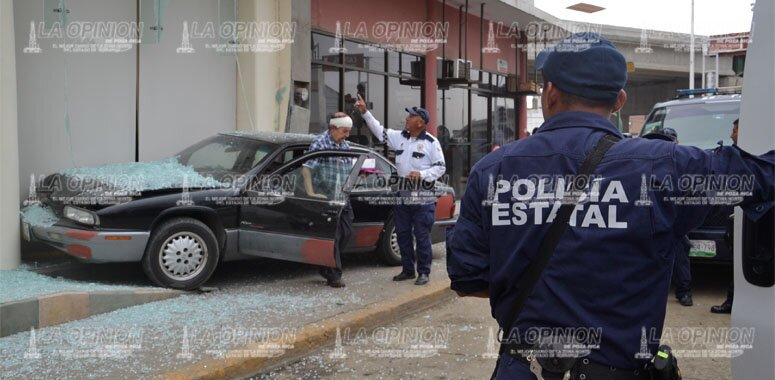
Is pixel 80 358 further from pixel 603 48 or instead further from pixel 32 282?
pixel 603 48

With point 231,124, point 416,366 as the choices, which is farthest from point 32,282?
point 231,124

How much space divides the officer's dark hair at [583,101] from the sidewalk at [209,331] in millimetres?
3302

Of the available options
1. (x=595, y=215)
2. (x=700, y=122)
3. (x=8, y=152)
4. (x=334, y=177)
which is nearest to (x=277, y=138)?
(x=334, y=177)

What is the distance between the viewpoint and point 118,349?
4.84 meters

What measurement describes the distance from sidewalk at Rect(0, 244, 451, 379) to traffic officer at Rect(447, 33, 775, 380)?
10.1 ft

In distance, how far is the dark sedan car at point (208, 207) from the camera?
6172 millimetres

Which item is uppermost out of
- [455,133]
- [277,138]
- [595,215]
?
[455,133]

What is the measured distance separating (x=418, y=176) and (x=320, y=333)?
237 cm

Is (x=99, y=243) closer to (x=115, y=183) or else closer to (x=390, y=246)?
(x=115, y=183)

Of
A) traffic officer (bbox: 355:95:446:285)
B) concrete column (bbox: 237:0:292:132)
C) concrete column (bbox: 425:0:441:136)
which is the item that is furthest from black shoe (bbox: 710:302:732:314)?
concrete column (bbox: 425:0:441:136)

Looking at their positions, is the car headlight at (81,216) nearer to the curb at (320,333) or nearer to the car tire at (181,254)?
the car tire at (181,254)

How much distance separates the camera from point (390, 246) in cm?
830

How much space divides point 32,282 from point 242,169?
2.25 m

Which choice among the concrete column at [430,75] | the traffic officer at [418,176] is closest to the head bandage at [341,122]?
the traffic officer at [418,176]
